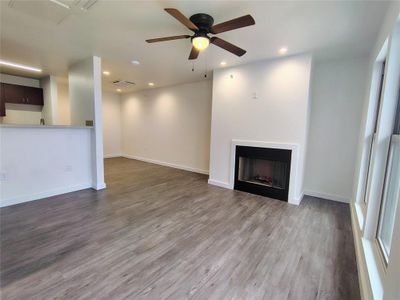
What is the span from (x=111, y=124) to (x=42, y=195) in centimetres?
458

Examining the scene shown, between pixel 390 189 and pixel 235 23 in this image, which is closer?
pixel 390 189

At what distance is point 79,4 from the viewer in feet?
6.82

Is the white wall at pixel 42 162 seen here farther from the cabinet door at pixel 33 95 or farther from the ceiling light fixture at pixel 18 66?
the cabinet door at pixel 33 95

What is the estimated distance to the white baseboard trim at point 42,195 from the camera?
2.99 meters

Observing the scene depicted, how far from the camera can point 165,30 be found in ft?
8.34

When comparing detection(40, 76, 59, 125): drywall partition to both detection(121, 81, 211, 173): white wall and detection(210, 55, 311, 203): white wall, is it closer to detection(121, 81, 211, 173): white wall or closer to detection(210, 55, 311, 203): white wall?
detection(121, 81, 211, 173): white wall

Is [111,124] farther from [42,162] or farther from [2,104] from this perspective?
[42,162]

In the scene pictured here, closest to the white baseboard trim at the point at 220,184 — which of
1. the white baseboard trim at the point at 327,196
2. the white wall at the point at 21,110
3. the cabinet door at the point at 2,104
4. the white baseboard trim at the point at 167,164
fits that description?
the white baseboard trim at the point at 167,164

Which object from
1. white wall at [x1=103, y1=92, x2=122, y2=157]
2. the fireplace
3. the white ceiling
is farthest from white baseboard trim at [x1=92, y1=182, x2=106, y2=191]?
white wall at [x1=103, y1=92, x2=122, y2=157]

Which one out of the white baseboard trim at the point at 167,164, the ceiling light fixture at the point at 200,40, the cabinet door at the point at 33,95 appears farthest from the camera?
the white baseboard trim at the point at 167,164

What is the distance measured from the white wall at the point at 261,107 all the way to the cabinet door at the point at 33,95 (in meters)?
5.19

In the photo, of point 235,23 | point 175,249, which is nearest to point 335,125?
point 235,23

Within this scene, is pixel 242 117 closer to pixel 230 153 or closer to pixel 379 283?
pixel 230 153

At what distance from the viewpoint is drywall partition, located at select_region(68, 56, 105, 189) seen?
145 inches
